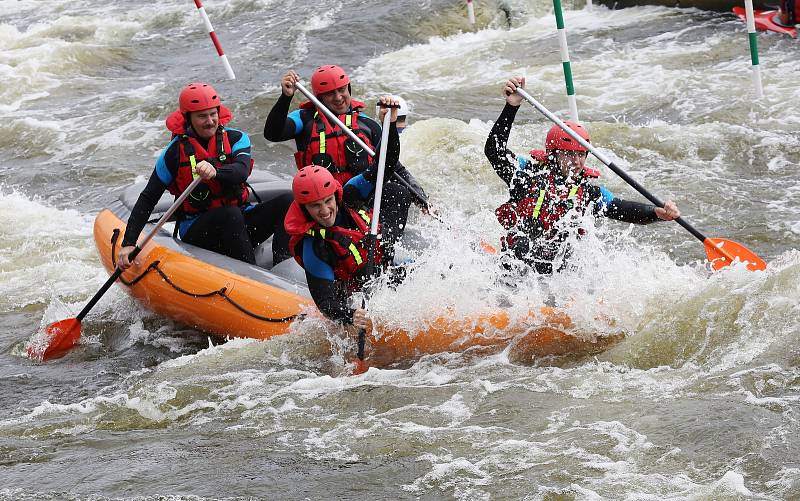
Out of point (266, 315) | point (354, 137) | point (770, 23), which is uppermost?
point (354, 137)

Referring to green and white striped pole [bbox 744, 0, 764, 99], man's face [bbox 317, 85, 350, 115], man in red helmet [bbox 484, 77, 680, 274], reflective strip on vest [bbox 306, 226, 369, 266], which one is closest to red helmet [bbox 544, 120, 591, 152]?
man in red helmet [bbox 484, 77, 680, 274]

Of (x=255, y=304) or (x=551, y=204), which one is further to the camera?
(x=255, y=304)

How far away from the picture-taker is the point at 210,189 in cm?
654

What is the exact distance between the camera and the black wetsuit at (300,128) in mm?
6469

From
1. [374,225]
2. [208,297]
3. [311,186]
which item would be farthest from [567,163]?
[208,297]

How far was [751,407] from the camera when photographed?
4652mm

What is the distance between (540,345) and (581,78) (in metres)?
7.16

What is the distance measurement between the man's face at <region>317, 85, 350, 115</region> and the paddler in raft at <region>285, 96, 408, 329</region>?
98 cm

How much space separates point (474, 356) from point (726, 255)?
167 cm

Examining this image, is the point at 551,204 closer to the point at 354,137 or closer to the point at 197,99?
the point at 354,137

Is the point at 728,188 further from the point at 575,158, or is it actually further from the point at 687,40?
the point at 687,40

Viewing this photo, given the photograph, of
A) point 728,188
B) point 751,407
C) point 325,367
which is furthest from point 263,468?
point 728,188

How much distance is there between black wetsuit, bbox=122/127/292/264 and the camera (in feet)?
21.1

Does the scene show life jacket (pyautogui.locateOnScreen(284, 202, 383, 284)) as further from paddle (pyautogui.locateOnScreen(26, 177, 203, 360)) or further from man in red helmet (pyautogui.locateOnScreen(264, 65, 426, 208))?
paddle (pyautogui.locateOnScreen(26, 177, 203, 360))
